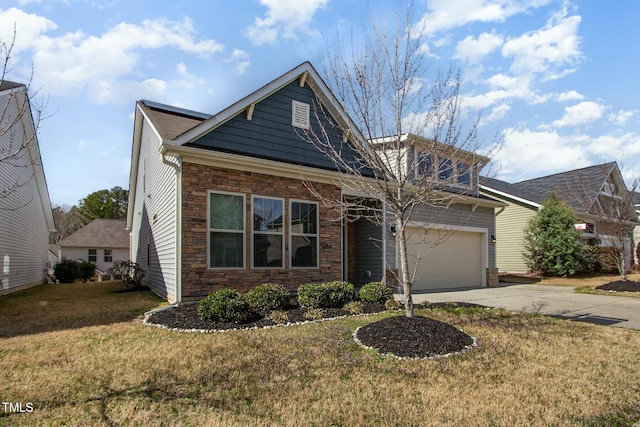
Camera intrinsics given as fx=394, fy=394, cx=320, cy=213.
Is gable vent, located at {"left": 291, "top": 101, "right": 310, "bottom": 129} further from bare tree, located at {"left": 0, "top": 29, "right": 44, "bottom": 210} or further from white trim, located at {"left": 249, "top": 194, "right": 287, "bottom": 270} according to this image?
bare tree, located at {"left": 0, "top": 29, "right": 44, "bottom": 210}

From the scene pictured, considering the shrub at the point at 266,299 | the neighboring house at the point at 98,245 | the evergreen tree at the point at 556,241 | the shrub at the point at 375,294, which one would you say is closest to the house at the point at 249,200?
the shrub at the point at 266,299

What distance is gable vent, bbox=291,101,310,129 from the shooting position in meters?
11.2

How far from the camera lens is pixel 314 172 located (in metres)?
10.8

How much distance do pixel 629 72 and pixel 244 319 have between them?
11.4m

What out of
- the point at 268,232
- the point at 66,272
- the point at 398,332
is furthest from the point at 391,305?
the point at 66,272

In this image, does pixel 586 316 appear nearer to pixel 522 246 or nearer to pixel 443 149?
pixel 443 149

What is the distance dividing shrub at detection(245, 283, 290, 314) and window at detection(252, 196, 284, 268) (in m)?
1.59

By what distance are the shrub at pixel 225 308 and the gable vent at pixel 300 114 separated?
5.67 m

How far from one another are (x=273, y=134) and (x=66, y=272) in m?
19.7

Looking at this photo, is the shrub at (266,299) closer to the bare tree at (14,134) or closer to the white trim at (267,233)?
the white trim at (267,233)

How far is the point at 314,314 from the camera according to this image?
790 cm

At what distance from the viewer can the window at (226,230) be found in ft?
30.1

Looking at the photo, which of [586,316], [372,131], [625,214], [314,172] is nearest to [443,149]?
[372,131]

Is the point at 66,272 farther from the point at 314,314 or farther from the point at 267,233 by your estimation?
the point at 314,314
